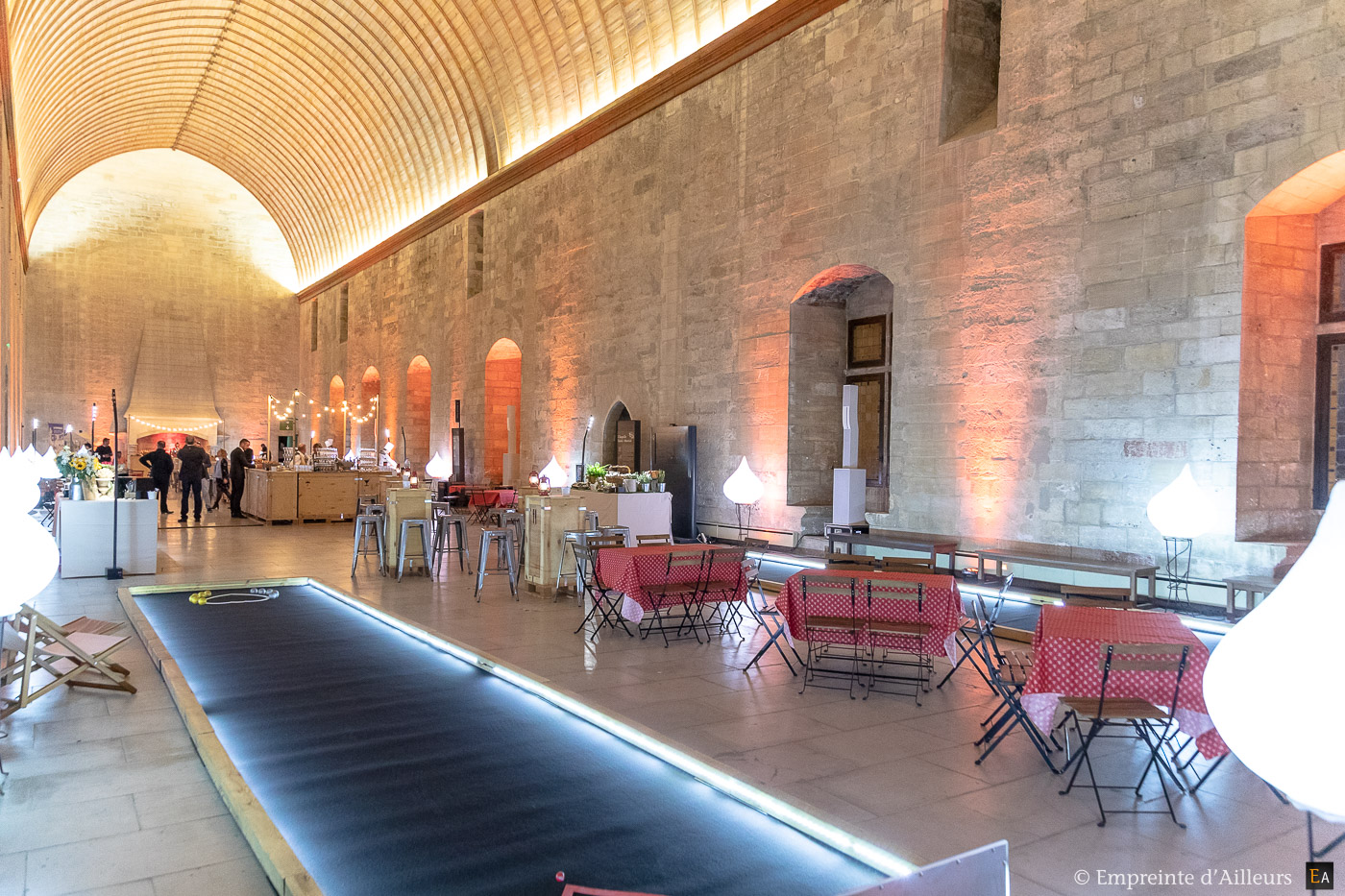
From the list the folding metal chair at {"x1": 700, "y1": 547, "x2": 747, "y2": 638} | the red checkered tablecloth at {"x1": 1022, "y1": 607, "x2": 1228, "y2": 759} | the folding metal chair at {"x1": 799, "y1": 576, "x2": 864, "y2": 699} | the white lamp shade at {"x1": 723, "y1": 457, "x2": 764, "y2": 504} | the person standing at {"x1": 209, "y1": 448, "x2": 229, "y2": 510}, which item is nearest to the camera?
the red checkered tablecloth at {"x1": 1022, "y1": 607, "x2": 1228, "y2": 759}

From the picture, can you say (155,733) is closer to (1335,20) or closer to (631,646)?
(631,646)

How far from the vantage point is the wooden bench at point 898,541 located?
8.73 m

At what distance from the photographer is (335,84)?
21406 mm

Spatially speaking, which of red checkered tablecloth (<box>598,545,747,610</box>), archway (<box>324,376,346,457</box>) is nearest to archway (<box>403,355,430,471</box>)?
archway (<box>324,376,346,457</box>)

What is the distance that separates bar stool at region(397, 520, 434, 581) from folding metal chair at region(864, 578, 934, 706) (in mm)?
5596

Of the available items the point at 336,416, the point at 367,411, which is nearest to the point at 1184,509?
the point at 367,411

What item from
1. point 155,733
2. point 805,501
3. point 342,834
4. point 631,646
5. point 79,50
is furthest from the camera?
point 79,50

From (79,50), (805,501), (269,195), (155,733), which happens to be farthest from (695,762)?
(269,195)

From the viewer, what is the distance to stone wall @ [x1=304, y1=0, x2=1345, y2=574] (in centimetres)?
719

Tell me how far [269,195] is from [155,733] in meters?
29.0

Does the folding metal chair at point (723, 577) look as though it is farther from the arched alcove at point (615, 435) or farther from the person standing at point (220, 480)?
the person standing at point (220, 480)

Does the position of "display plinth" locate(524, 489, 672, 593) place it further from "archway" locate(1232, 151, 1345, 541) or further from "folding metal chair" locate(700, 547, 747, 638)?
"archway" locate(1232, 151, 1345, 541)

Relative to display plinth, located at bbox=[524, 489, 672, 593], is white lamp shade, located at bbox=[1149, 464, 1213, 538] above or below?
above

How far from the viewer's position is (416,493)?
975cm
